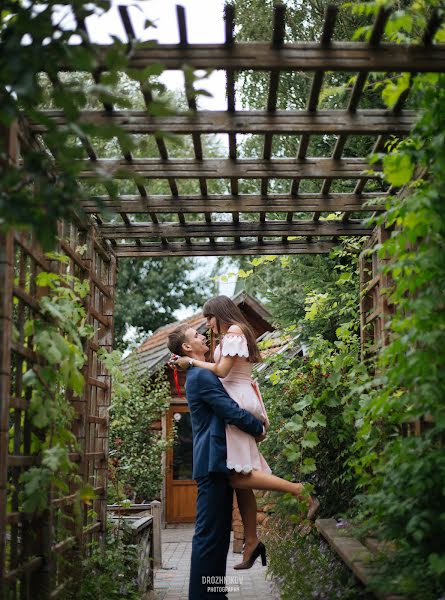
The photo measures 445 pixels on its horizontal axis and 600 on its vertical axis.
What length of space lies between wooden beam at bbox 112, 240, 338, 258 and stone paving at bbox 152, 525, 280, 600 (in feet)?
9.74

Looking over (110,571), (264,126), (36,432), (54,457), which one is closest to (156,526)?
(110,571)

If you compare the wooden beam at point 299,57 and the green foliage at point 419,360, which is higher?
the wooden beam at point 299,57

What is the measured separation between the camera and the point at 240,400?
Result: 5324mm

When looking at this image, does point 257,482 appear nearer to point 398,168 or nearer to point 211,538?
point 211,538

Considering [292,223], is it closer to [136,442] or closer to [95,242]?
[95,242]

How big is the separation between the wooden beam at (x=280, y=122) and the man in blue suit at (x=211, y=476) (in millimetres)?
1658

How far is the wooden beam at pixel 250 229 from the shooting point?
6.01 metres

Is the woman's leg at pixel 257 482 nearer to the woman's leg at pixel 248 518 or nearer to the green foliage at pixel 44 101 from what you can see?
the woman's leg at pixel 248 518

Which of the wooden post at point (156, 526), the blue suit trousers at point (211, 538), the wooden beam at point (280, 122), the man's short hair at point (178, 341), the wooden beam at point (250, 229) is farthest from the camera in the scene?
the wooden post at point (156, 526)

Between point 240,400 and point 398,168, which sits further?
point 240,400

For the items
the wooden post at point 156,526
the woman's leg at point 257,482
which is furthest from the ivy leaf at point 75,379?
the wooden post at point 156,526

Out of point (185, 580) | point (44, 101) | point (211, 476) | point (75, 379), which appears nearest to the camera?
point (44, 101)

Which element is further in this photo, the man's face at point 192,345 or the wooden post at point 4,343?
the man's face at point 192,345

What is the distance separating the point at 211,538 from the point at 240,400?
0.90 m
